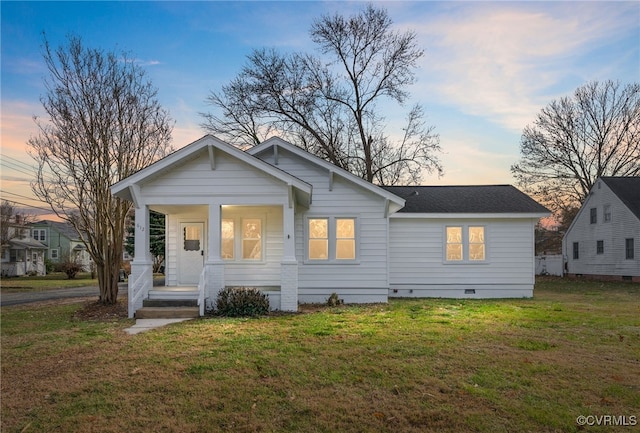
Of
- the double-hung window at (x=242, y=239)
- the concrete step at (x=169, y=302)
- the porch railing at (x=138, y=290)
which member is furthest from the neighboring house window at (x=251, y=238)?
the porch railing at (x=138, y=290)

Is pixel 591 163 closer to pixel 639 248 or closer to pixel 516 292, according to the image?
pixel 639 248

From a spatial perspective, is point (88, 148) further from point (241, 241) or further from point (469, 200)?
point (469, 200)

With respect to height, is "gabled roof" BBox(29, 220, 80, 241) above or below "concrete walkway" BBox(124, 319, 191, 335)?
above

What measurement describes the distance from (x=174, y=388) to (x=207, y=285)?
620 cm

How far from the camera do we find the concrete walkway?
31.1 feet

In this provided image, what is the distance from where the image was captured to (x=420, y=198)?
17.7m

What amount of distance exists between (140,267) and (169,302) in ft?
3.81

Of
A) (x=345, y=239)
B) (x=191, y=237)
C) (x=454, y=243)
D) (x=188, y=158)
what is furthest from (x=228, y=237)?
(x=454, y=243)

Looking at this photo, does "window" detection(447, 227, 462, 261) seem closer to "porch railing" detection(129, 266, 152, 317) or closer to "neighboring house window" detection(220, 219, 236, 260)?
"neighboring house window" detection(220, 219, 236, 260)

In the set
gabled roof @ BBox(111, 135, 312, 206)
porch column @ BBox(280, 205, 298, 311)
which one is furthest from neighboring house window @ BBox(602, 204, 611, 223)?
gabled roof @ BBox(111, 135, 312, 206)

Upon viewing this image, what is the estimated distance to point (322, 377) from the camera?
5992mm

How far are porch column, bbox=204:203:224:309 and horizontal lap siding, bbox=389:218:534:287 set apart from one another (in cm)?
694

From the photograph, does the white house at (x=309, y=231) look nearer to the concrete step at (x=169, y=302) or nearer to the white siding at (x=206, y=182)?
the white siding at (x=206, y=182)

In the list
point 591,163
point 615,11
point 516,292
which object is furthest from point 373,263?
point 591,163
